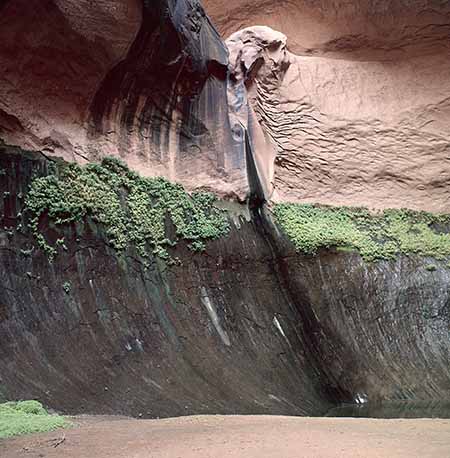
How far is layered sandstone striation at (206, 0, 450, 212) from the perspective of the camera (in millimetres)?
10406

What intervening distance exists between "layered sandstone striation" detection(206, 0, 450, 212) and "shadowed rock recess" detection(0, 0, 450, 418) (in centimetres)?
7

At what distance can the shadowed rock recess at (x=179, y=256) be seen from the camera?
618 cm

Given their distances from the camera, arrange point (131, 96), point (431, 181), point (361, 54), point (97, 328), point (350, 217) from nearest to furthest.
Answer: point (97, 328) → point (131, 96) → point (350, 217) → point (431, 181) → point (361, 54)

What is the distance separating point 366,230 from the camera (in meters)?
9.84

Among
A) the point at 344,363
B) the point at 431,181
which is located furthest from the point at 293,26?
the point at 344,363

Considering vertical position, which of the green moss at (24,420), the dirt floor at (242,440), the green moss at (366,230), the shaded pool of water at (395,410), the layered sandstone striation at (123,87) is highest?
the layered sandstone striation at (123,87)

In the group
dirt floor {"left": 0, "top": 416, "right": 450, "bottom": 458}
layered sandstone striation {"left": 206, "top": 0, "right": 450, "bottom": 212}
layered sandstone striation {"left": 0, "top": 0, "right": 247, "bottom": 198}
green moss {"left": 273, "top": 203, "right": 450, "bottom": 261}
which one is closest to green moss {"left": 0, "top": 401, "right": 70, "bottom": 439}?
dirt floor {"left": 0, "top": 416, "right": 450, "bottom": 458}

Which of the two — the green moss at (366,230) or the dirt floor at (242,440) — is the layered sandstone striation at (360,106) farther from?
the dirt floor at (242,440)

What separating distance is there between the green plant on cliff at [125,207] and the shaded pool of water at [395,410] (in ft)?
9.41

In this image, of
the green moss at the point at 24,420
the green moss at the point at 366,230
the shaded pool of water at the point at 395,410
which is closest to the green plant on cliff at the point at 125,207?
the green moss at the point at 366,230

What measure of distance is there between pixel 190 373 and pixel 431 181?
20.8 ft

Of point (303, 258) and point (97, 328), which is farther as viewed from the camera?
point (303, 258)

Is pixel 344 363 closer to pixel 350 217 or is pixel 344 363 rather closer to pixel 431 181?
pixel 350 217

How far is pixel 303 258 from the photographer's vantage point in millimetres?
9156
